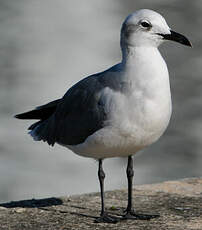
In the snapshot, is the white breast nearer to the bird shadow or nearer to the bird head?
the bird head

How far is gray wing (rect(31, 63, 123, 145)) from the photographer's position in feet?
21.8

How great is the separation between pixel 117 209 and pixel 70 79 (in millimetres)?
7543

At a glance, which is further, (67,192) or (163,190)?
(67,192)

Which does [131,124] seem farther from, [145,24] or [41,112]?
[41,112]

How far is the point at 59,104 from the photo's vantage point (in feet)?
24.0

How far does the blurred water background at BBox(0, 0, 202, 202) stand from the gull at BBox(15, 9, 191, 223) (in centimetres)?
401

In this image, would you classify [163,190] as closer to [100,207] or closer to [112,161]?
[100,207]

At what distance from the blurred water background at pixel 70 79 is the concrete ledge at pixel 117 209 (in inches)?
123

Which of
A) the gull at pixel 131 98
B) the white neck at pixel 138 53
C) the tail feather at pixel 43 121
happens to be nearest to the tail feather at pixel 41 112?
the tail feather at pixel 43 121

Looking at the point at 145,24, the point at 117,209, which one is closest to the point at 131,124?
the point at 145,24

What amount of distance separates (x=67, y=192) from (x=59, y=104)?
3543 mm

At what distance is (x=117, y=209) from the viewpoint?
23.4 ft

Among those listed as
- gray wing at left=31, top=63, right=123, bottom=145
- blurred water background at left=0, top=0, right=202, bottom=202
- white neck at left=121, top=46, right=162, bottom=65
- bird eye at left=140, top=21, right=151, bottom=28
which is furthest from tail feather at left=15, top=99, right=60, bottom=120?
blurred water background at left=0, top=0, right=202, bottom=202

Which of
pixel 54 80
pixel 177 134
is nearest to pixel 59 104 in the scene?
pixel 177 134
